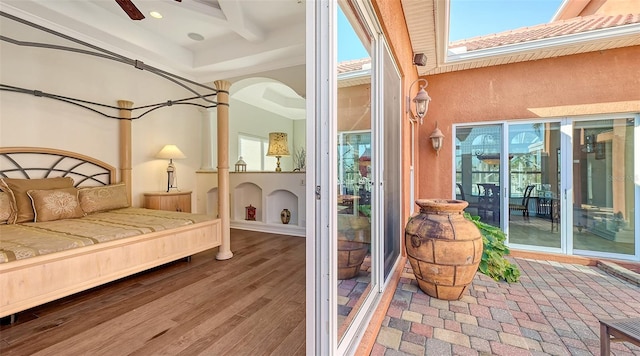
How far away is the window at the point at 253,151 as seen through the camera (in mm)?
6766

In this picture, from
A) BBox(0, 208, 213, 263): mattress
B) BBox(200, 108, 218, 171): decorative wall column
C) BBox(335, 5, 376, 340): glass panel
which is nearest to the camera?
BBox(335, 5, 376, 340): glass panel

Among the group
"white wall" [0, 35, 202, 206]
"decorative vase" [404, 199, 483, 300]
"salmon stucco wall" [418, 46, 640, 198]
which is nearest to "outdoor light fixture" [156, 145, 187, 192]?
"white wall" [0, 35, 202, 206]

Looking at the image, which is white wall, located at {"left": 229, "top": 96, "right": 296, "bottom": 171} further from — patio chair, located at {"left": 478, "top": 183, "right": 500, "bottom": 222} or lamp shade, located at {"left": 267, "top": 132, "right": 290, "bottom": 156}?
patio chair, located at {"left": 478, "top": 183, "right": 500, "bottom": 222}

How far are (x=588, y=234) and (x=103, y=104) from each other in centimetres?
688

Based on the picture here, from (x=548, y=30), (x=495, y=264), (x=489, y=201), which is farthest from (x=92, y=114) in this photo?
(x=548, y=30)

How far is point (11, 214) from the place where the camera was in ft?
8.48

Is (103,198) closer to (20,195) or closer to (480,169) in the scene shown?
(20,195)

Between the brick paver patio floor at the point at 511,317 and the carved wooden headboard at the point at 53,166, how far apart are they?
4.05 meters

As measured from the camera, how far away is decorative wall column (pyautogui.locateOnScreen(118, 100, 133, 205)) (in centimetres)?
384

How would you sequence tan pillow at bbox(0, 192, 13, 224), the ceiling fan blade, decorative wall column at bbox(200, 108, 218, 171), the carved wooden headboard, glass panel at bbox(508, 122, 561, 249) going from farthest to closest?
decorative wall column at bbox(200, 108, 218, 171) → glass panel at bbox(508, 122, 561, 249) → the carved wooden headboard → tan pillow at bbox(0, 192, 13, 224) → the ceiling fan blade

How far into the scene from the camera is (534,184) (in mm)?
3818

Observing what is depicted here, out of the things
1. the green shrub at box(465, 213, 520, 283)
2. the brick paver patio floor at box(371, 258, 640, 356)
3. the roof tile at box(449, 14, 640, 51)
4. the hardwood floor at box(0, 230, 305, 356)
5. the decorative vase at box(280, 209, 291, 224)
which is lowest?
the brick paver patio floor at box(371, 258, 640, 356)

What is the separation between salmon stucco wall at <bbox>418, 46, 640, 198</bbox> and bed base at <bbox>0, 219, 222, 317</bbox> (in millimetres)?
3632

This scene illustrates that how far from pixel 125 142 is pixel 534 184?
594 cm
